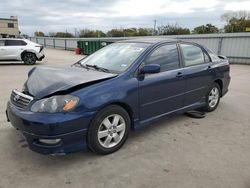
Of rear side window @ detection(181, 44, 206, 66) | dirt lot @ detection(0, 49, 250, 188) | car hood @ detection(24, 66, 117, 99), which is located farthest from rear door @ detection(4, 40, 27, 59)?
rear side window @ detection(181, 44, 206, 66)

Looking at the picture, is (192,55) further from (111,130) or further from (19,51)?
(19,51)

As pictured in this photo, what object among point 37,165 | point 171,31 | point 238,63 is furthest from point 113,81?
point 171,31

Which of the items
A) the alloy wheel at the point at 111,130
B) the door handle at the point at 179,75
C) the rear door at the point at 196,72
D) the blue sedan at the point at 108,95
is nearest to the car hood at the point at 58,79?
the blue sedan at the point at 108,95

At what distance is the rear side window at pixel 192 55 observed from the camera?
14.4 ft

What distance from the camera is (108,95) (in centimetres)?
308

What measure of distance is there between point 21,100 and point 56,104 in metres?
0.64

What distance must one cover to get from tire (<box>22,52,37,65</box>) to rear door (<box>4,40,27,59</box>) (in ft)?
0.99

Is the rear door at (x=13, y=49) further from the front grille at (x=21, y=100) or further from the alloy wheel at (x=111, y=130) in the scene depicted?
the alloy wheel at (x=111, y=130)

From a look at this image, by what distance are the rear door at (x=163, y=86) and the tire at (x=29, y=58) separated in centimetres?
1127

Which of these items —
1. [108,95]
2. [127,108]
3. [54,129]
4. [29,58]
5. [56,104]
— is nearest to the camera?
[54,129]

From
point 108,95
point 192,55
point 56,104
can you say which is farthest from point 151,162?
point 192,55

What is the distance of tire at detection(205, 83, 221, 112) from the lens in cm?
502

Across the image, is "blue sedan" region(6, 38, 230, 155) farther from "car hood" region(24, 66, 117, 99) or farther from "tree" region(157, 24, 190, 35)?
"tree" region(157, 24, 190, 35)

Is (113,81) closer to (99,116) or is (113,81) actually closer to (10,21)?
(99,116)
